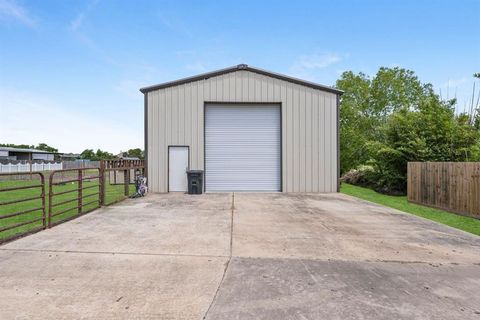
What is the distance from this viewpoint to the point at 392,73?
27.8m

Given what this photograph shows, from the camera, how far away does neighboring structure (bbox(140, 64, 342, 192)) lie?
482 inches

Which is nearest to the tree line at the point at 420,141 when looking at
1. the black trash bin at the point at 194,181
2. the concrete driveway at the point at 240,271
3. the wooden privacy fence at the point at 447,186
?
the wooden privacy fence at the point at 447,186

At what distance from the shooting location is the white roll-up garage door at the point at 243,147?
12578mm

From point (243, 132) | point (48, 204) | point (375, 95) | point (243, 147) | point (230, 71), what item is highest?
point (375, 95)

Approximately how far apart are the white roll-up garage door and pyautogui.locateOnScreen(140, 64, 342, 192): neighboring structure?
0.15 ft

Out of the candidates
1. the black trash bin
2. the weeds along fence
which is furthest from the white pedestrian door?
the weeds along fence

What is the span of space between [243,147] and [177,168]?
10.1 ft

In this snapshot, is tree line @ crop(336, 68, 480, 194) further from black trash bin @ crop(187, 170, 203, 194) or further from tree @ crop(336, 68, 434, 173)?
tree @ crop(336, 68, 434, 173)

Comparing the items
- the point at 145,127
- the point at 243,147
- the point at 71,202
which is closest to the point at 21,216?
the point at 71,202

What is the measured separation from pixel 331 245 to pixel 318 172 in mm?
8062

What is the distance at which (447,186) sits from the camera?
847cm

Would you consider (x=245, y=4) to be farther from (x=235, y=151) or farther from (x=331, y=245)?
(x=331, y=245)

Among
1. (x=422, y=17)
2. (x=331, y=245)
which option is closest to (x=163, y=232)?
(x=331, y=245)

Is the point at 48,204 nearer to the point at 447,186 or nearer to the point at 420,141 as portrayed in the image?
the point at 447,186
